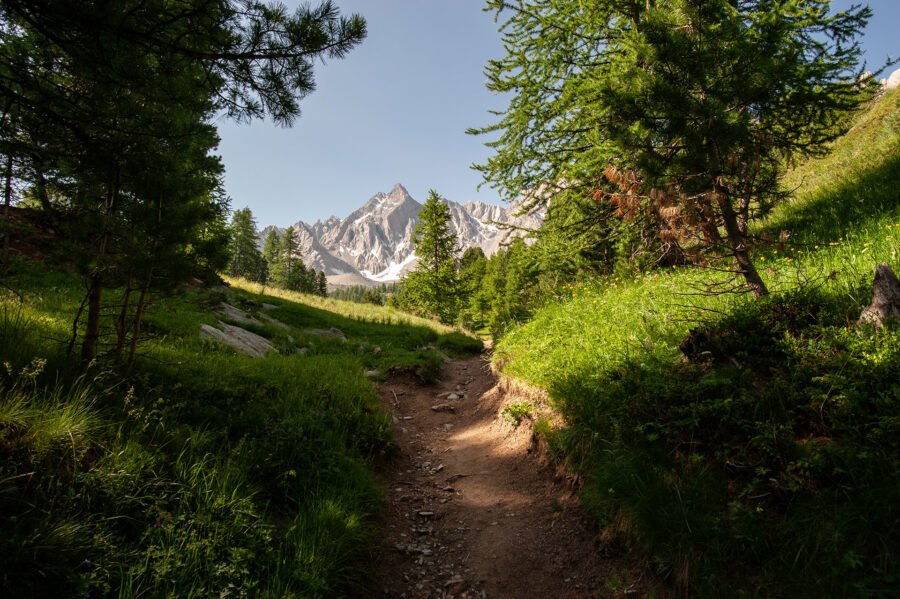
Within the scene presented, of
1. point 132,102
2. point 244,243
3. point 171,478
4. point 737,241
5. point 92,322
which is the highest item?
point 244,243

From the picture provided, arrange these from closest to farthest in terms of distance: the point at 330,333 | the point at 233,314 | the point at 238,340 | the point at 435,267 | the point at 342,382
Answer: the point at 342,382, the point at 238,340, the point at 233,314, the point at 330,333, the point at 435,267

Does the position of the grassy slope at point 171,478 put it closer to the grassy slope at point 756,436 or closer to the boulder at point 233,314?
the grassy slope at point 756,436

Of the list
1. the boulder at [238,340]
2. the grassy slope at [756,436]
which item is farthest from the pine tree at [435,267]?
the grassy slope at [756,436]

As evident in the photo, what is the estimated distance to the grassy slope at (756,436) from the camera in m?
2.38

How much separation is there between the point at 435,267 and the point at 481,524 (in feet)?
98.8

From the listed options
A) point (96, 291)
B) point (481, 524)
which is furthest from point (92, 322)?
point (481, 524)

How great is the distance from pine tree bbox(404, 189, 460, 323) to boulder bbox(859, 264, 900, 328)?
28924 millimetres

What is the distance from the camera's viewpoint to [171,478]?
322cm

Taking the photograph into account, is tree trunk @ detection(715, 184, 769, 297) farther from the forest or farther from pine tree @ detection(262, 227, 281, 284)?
pine tree @ detection(262, 227, 281, 284)

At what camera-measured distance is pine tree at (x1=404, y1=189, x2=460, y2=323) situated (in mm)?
32375

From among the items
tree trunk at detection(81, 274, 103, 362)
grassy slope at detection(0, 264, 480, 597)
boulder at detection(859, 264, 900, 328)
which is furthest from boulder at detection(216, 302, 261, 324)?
boulder at detection(859, 264, 900, 328)

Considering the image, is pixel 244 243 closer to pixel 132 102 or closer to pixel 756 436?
pixel 132 102

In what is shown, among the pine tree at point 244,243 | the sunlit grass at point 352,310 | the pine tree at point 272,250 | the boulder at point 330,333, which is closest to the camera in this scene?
the boulder at point 330,333

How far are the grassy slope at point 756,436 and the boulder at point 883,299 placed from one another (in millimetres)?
212
